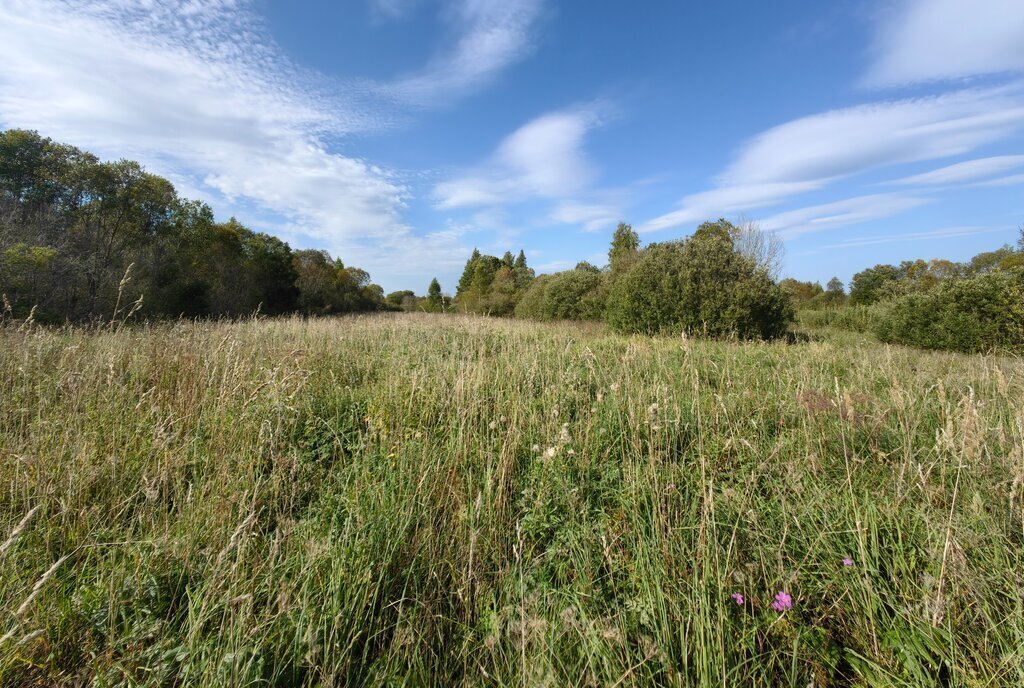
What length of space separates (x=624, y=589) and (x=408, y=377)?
2.62 meters

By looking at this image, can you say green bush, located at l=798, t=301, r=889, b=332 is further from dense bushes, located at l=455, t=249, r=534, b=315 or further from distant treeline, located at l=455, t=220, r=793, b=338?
dense bushes, located at l=455, t=249, r=534, b=315

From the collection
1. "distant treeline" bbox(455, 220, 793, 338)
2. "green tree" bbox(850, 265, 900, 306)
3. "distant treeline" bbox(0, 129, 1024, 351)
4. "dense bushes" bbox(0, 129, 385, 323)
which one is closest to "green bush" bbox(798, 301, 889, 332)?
"distant treeline" bbox(0, 129, 1024, 351)

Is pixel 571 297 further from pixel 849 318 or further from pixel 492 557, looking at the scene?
pixel 492 557

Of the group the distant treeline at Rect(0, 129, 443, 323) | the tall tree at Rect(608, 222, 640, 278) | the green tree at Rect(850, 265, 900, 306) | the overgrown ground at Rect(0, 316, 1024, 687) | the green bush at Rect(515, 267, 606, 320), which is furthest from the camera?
the green tree at Rect(850, 265, 900, 306)

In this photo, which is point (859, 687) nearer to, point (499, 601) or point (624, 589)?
point (624, 589)

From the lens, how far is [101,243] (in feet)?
53.3

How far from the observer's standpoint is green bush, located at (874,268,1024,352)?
1016 cm

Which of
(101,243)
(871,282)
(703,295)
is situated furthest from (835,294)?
(101,243)

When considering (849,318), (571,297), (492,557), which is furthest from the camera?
→ (571,297)

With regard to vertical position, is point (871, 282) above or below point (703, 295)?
above

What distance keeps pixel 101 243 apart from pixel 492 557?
2295 cm

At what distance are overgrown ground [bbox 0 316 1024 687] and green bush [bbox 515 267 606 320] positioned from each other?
674 inches

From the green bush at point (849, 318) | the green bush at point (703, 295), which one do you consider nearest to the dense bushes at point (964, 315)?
the green bush at point (849, 318)

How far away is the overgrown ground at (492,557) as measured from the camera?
135cm
